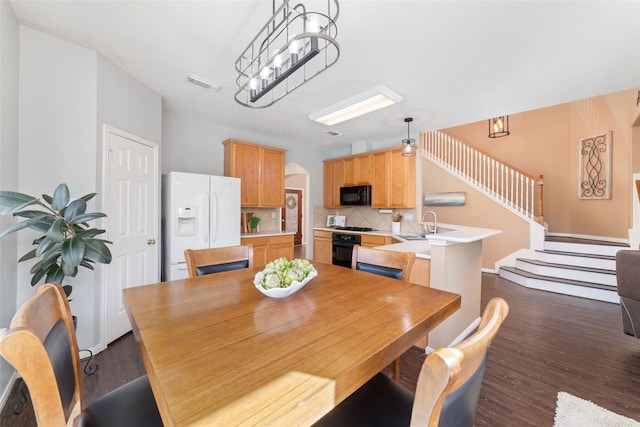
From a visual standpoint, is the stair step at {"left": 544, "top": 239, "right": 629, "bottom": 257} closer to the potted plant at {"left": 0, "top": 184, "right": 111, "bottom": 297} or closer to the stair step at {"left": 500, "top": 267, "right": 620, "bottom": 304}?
the stair step at {"left": 500, "top": 267, "right": 620, "bottom": 304}

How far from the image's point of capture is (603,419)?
1.51 metres

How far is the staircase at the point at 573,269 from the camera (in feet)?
11.9

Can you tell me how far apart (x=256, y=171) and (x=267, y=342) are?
372cm

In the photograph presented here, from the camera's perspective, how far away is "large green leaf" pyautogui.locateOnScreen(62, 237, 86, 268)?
5.38 ft

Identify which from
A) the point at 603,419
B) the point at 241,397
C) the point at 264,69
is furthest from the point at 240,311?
the point at 603,419

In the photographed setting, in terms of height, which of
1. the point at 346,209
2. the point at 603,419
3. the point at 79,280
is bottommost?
the point at 603,419

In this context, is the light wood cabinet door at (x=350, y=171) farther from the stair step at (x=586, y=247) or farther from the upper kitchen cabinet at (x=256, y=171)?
the stair step at (x=586, y=247)

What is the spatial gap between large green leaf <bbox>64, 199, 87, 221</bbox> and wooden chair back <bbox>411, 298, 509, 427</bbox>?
7.54ft

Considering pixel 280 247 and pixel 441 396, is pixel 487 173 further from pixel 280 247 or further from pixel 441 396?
pixel 441 396

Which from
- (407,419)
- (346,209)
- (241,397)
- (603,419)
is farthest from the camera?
(346,209)

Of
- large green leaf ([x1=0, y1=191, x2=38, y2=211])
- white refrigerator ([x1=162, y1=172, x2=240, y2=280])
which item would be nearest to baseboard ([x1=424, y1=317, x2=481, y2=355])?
white refrigerator ([x1=162, y1=172, x2=240, y2=280])

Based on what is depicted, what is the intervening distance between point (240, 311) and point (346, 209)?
15.4 ft

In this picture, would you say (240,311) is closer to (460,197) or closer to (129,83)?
(129,83)

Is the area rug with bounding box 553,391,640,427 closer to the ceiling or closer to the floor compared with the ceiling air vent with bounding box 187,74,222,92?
closer to the floor
